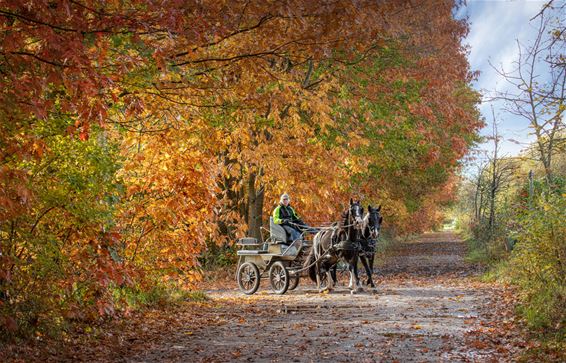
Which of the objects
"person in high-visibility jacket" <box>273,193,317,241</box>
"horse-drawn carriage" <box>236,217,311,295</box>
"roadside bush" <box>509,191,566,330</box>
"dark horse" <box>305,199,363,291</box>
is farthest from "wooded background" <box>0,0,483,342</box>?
"roadside bush" <box>509,191,566,330</box>

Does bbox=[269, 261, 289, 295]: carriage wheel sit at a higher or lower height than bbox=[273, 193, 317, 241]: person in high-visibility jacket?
lower

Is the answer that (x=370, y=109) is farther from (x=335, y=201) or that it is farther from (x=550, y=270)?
(x=550, y=270)

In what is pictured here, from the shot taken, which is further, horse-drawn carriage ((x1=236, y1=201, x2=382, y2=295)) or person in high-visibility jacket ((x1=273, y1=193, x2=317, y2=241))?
person in high-visibility jacket ((x1=273, y1=193, x2=317, y2=241))

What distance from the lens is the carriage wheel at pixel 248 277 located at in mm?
17016

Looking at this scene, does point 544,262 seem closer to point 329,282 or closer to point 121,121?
point 329,282

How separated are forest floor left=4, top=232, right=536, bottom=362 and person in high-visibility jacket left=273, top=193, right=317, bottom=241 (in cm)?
159

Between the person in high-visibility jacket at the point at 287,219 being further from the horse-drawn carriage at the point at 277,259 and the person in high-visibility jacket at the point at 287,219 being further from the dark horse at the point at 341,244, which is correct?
the dark horse at the point at 341,244

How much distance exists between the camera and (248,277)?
1747cm

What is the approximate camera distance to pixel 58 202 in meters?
8.66


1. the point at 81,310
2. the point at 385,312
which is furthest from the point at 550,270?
the point at 81,310

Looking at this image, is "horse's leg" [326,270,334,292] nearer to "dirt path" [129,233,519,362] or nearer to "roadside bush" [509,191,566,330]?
"dirt path" [129,233,519,362]

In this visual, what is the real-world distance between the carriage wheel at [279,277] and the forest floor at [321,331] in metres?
A: 0.51

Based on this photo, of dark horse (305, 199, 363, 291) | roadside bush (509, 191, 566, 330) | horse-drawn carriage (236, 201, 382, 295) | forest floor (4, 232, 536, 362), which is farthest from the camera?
horse-drawn carriage (236, 201, 382, 295)

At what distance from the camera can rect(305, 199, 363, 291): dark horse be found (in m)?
15.8
